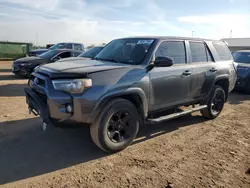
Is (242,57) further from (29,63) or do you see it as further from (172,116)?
(29,63)

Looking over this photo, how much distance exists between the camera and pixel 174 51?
16.3 ft

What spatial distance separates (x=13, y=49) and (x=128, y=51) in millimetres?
25970

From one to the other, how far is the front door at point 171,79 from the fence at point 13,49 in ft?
80.3

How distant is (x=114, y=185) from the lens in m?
3.16

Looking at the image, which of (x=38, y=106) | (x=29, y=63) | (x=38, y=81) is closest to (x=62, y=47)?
(x=29, y=63)

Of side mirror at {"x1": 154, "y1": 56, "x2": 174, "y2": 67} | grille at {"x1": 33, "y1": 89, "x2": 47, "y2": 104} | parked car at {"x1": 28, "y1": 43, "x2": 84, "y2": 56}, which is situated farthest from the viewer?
parked car at {"x1": 28, "y1": 43, "x2": 84, "y2": 56}

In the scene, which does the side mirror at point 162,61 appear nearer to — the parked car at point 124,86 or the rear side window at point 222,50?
the parked car at point 124,86

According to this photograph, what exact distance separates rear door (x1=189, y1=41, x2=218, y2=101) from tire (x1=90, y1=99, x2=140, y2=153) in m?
1.79

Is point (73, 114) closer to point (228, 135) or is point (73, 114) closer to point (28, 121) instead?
point (28, 121)

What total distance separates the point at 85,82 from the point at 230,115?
15.3ft

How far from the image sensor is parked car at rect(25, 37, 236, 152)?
356cm

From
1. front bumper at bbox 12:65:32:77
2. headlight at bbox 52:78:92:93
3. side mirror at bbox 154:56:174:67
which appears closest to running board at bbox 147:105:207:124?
side mirror at bbox 154:56:174:67

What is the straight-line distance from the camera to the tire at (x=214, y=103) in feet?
19.4

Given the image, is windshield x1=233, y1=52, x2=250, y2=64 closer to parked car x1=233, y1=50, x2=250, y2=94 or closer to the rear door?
parked car x1=233, y1=50, x2=250, y2=94
